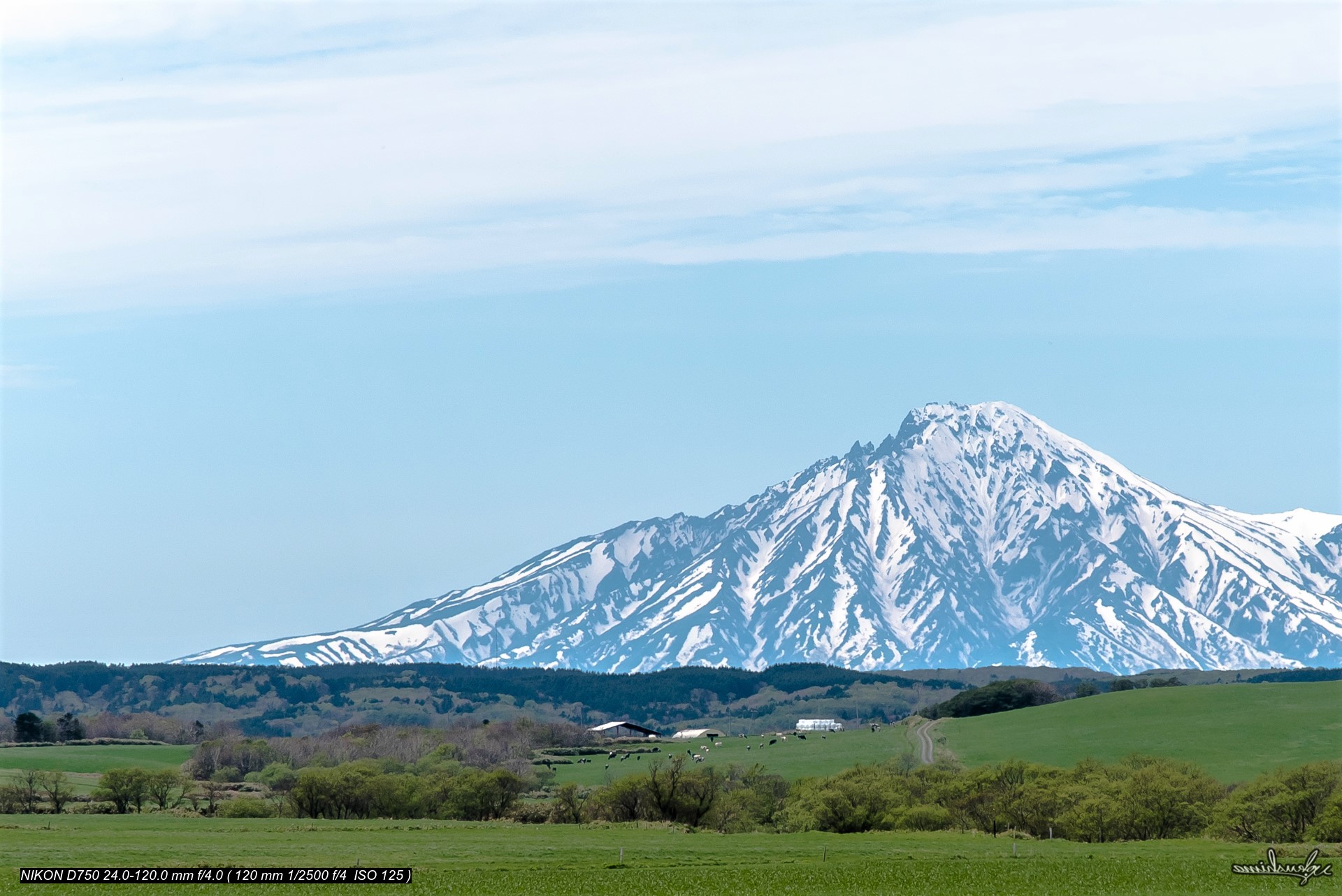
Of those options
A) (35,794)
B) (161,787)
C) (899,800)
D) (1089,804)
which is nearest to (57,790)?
(35,794)

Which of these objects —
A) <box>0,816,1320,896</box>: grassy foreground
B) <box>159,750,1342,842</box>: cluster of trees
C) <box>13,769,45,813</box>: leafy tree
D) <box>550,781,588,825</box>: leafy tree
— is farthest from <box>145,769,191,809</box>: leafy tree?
<box>550,781,588,825</box>: leafy tree

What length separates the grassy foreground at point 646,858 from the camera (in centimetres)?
7712

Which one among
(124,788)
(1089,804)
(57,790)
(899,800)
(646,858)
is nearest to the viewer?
(646,858)

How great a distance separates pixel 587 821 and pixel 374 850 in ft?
123

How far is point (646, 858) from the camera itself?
93500 millimetres

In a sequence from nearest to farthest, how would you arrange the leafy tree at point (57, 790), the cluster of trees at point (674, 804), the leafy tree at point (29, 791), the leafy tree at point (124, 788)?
the cluster of trees at point (674, 804) → the leafy tree at point (57, 790) → the leafy tree at point (29, 791) → the leafy tree at point (124, 788)

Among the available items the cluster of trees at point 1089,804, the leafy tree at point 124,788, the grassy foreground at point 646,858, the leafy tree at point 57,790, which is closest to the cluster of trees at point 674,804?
the cluster of trees at point 1089,804

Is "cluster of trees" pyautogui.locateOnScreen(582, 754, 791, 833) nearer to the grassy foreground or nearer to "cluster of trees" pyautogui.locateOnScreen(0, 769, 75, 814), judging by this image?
the grassy foreground

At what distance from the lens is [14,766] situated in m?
188

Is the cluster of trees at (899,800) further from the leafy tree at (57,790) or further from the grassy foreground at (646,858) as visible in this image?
the leafy tree at (57,790)

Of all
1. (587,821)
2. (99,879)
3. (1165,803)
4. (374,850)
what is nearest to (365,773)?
(587,821)

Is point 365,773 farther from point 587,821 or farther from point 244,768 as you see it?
point 244,768

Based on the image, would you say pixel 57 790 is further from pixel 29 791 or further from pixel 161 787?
pixel 161 787

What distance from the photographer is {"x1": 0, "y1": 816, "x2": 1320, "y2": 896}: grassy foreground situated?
77125 millimetres
